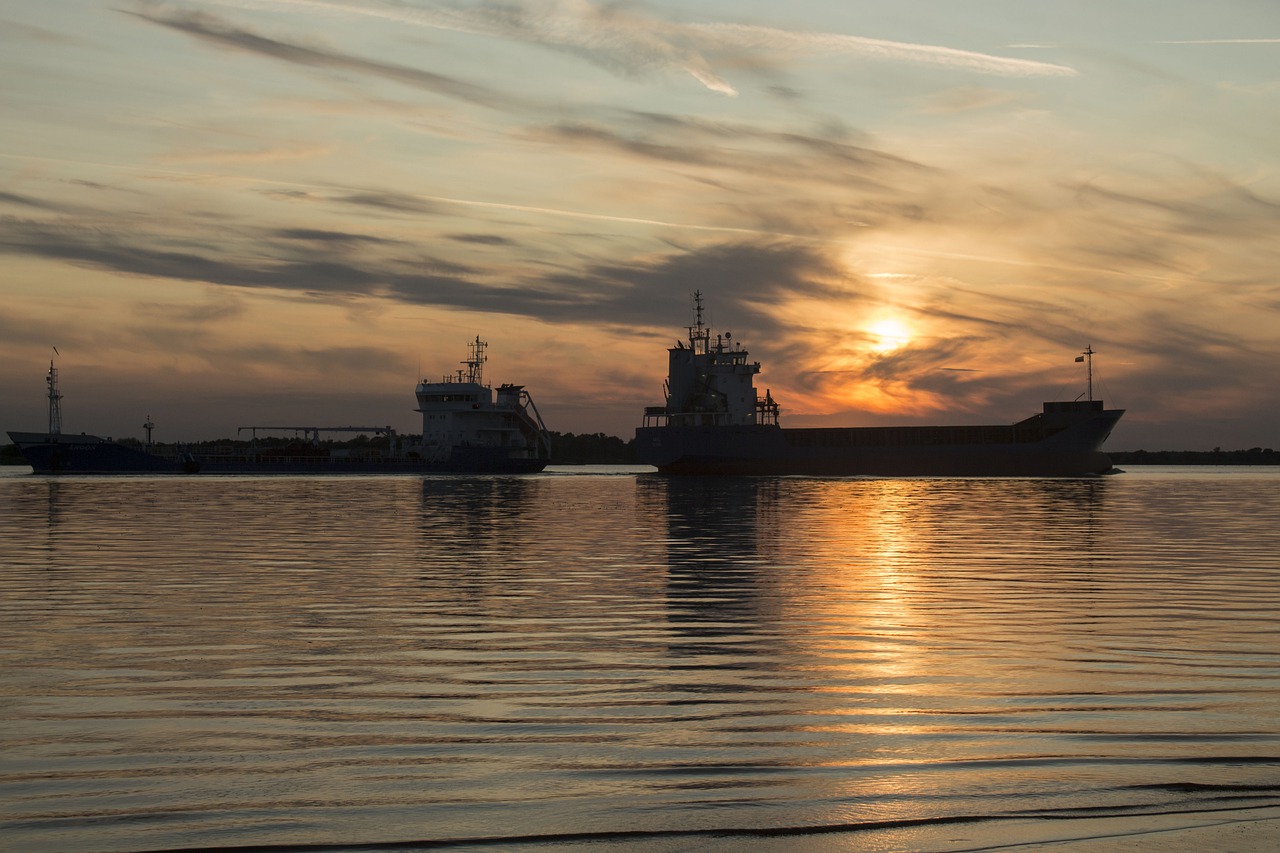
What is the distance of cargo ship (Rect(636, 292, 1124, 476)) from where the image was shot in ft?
266

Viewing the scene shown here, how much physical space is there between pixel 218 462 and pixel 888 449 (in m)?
57.3

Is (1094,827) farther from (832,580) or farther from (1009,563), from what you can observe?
(1009,563)

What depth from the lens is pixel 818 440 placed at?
292 feet

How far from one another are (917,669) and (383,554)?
12.8m

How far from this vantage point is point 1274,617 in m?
11.6

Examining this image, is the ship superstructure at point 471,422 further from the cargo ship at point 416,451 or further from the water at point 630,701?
the water at point 630,701

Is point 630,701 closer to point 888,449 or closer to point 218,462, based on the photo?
point 888,449

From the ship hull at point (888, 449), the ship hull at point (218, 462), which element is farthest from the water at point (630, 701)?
the ship hull at point (218, 462)

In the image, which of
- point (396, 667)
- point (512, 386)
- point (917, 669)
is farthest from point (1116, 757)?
point (512, 386)

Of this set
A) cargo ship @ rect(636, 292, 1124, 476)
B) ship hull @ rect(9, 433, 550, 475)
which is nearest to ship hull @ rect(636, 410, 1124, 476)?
cargo ship @ rect(636, 292, 1124, 476)

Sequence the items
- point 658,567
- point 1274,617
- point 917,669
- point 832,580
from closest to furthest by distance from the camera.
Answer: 1. point 917,669
2. point 1274,617
3. point 832,580
4. point 658,567

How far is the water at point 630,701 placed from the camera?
500 centimetres

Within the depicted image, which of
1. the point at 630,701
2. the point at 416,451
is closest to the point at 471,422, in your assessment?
the point at 416,451

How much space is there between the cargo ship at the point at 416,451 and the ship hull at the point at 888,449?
591 inches
